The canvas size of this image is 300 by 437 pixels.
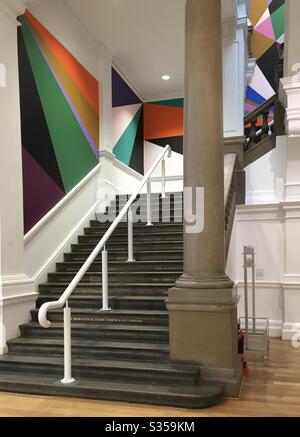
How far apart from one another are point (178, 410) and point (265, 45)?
7919mm

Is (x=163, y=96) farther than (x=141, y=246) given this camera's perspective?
Yes

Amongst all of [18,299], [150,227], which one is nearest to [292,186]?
[150,227]

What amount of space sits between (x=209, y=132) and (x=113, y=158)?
4183 millimetres

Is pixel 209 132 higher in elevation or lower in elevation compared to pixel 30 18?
lower

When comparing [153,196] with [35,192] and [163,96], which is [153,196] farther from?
[163,96]

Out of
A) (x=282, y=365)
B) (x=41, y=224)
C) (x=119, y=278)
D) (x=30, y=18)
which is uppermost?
(x=30, y=18)

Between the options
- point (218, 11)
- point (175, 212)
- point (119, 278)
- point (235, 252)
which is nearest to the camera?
point (218, 11)

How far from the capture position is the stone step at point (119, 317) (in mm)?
3828

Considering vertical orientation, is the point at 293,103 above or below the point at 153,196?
above

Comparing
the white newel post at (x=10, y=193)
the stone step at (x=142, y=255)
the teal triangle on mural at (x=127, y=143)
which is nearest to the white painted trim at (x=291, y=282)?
the stone step at (x=142, y=255)

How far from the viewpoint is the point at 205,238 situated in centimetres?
329
